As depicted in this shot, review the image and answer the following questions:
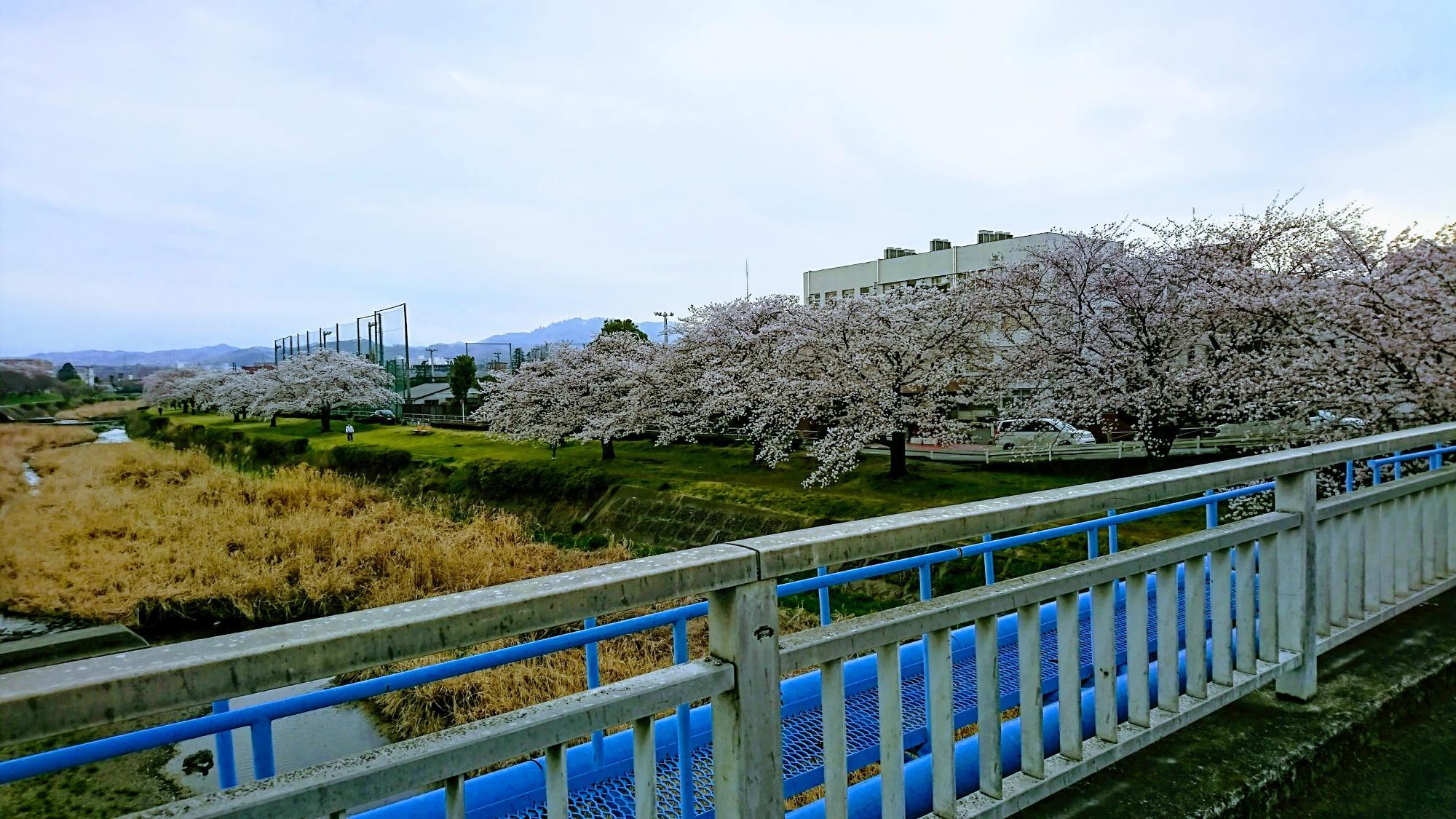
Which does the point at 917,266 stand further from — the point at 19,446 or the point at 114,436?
the point at 19,446

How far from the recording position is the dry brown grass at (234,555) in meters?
10.9

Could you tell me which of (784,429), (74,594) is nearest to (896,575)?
(784,429)

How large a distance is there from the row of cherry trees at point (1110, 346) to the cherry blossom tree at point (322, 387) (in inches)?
978

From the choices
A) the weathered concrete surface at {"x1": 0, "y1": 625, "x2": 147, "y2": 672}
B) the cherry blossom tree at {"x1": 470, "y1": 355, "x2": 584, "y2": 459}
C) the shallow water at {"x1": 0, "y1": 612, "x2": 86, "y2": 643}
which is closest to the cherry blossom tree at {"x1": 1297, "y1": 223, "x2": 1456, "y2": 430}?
the weathered concrete surface at {"x1": 0, "y1": 625, "x2": 147, "y2": 672}

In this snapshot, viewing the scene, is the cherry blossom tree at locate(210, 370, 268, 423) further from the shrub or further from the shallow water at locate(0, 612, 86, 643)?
the shallow water at locate(0, 612, 86, 643)

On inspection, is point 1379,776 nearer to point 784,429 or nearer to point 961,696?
point 961,696

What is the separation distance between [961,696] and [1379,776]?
1.20 meters

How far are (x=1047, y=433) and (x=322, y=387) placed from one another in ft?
119

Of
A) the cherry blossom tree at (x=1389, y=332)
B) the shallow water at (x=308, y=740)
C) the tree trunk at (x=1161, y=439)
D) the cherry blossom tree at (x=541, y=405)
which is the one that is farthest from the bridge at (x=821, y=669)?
the cherry blossom tree at (x=541, y=405)

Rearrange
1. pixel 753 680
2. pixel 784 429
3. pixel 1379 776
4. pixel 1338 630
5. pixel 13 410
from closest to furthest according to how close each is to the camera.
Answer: pixel 753 680 < pixel 1379 776 < pixel 1338 630 < pixel 13 410 < pixel 784 429

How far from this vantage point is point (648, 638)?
914 cm

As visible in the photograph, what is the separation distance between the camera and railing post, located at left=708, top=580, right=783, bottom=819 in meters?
1.24

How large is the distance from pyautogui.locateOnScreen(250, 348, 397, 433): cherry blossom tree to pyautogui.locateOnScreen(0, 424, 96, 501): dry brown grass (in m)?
38.2

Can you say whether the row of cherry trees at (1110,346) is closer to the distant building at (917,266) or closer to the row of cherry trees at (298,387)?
the distant building at (917,266)
